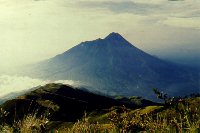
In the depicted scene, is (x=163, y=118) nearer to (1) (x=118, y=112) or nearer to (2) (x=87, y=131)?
(1) (x=118, y=112)

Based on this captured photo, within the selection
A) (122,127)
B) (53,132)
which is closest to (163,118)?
(122,127)

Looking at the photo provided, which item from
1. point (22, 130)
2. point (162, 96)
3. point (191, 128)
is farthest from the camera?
point (22, 130)

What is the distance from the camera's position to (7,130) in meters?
12.3

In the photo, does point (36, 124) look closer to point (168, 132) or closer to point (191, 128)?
point (168, 132)

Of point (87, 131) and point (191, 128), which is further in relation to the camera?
point (87, 131)

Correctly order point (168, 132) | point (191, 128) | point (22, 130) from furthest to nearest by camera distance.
→ point (22, 130), point (168, 132), point (191, 128)

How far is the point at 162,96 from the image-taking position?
11422 mm

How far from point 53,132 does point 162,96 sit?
11.1 feet

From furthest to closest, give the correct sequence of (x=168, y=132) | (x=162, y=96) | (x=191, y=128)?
(x=162, y=96) < (x=168, y=132) < (x=191, y=128)

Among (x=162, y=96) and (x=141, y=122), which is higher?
(x=162, y=96)

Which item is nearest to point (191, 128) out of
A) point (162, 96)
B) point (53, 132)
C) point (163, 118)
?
point (162, 96)

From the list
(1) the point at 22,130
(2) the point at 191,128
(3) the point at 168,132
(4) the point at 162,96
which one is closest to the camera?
(2) the point at 191,128

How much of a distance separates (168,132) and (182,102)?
97 centimetres

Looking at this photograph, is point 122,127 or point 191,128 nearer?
point 191,128
